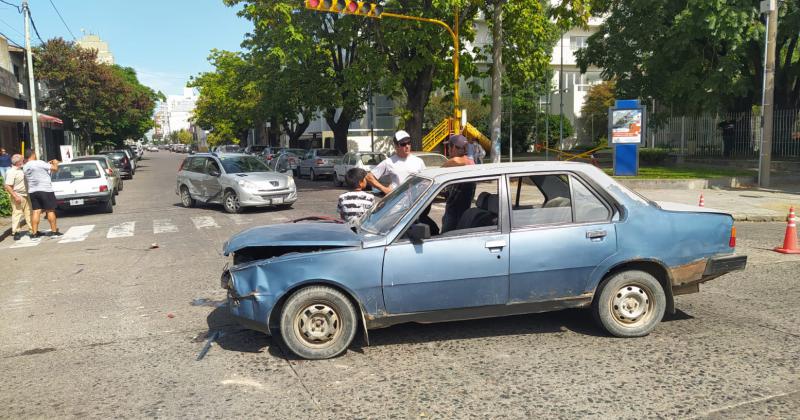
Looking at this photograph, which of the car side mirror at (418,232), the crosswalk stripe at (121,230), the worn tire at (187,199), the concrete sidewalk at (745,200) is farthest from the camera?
the worn tire at (187,199)

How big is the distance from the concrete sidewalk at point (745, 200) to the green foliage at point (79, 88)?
3778cm

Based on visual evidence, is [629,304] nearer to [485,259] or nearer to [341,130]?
[485,259]

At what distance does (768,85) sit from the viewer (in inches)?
741

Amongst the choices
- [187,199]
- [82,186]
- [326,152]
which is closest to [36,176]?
[82,186]

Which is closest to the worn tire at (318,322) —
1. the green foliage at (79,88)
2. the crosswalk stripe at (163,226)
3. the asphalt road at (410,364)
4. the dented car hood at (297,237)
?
the asphalt road at (410,364)

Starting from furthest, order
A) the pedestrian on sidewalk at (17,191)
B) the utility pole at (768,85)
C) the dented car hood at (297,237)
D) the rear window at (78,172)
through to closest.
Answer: the utility pole at (768,85) → the rear window at (78,172) → the pedestrian on sidewalk at (17,191) → the dented car hood at (297,237)

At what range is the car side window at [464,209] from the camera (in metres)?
5.18

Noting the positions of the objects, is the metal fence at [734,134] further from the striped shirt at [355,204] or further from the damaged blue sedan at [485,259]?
the striped shirt at [355,204]

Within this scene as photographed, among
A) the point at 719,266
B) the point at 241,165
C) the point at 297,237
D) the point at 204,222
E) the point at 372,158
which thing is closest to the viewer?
the point at 297,237

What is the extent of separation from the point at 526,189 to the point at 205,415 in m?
3.31

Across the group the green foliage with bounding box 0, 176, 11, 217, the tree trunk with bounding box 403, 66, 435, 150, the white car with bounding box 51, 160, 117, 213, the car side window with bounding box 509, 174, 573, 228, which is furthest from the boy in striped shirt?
the tree trunk with bounding box 403, 66, 435, 150

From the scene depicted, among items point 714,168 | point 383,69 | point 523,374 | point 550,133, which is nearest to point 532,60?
point 383,69

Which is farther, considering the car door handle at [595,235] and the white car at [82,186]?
the white car at [82,186]

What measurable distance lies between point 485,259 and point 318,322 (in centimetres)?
146
